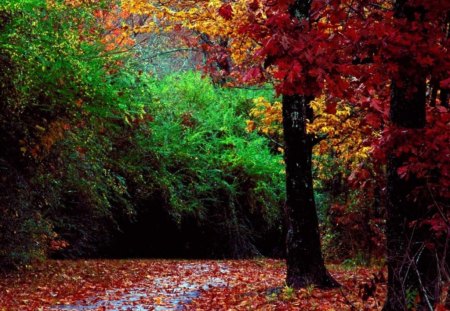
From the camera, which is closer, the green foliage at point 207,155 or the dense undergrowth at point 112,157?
the dense undergrowth at point 112,157

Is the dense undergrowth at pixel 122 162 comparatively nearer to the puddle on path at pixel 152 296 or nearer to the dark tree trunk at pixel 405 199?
the puddle on path at pixel 152 296

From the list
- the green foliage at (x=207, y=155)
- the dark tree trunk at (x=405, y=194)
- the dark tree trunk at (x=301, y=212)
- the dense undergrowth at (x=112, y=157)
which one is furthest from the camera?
the green foliage at (x=207, y=155)

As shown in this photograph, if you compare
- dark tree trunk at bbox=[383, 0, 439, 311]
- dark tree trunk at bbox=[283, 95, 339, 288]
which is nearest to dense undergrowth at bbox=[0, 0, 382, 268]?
dark tree trunk at bbox=[283, 95, 339, 288]

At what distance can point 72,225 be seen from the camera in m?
15.7

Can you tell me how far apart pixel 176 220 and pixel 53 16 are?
8452 mm

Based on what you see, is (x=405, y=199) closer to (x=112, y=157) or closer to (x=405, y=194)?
(x=405, y=194)

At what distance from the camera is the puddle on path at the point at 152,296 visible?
375 inches

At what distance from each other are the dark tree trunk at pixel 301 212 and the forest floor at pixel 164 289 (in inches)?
13.4

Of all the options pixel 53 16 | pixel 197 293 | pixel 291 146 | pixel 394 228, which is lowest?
pixel 197 293

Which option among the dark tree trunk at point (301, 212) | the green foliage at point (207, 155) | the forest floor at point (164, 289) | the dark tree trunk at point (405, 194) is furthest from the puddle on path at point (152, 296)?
the green foliage at point (207, 155)

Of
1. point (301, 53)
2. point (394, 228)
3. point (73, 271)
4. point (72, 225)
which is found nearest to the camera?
point (301, 53)

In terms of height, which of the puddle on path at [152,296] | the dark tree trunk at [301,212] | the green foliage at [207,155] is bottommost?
the puddle on path at [152,296]

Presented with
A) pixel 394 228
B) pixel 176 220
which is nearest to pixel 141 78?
pixel 176 220

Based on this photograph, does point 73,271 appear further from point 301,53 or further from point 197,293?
point 301,53
